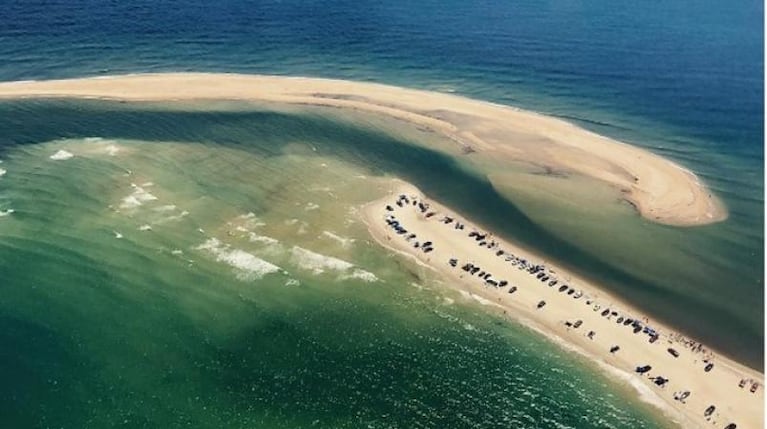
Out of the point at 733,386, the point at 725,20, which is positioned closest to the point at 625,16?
the point at 725,20

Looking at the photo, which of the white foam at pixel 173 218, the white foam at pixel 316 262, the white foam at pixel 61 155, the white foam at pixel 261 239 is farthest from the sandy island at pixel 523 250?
the white foam at pixel 173 218

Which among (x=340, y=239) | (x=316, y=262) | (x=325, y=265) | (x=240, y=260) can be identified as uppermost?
(x=340, y=239)

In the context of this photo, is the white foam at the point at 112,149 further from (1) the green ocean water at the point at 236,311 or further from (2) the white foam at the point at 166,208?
(2) the white foam at the point at 166,208

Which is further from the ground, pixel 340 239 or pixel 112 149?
pixel 112 149

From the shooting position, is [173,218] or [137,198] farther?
[137,198]

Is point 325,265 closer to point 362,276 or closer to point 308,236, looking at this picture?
point 362,276

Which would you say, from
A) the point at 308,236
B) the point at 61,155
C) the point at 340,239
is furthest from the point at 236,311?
the point at 61,155
